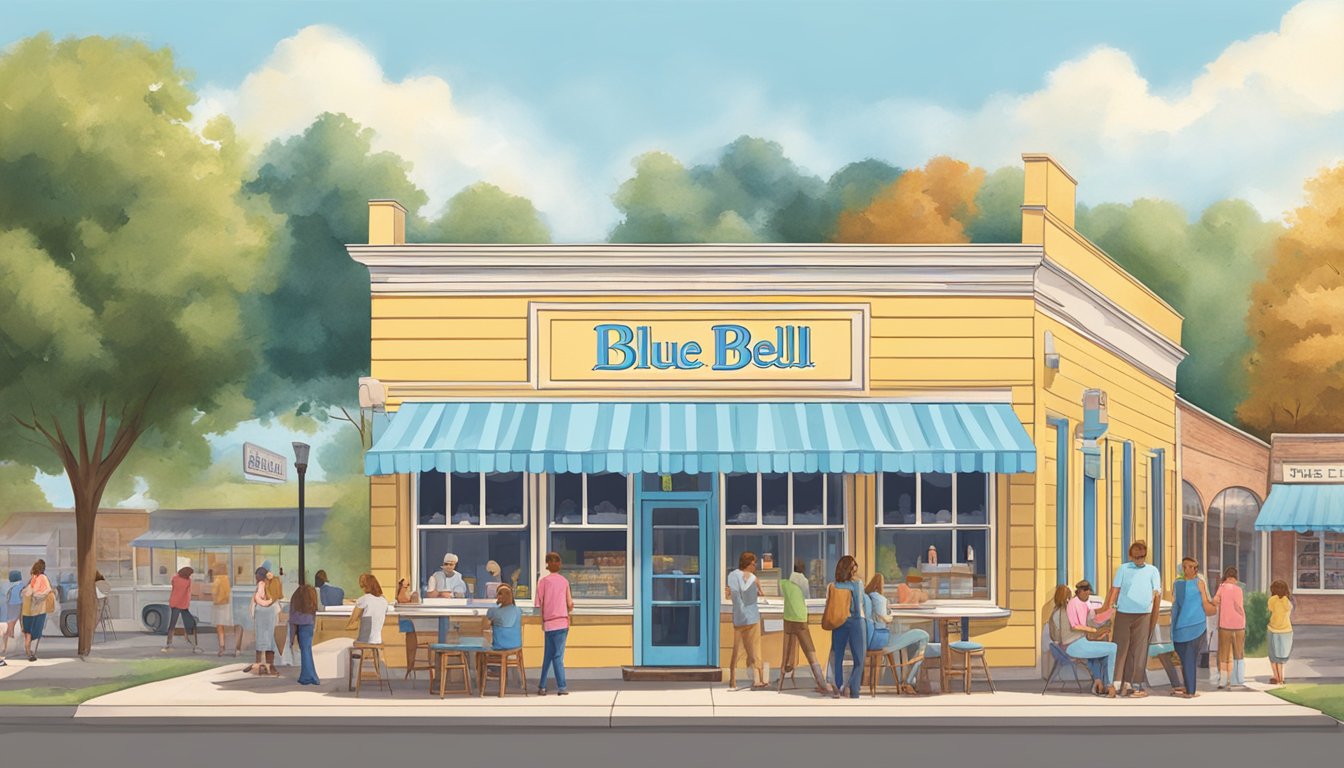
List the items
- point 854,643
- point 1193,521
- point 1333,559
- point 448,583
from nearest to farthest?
point 854,643 → point 448,583 → point 1193,521 → point 1333,559

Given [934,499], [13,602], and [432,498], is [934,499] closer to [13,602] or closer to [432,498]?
→ [432,498]

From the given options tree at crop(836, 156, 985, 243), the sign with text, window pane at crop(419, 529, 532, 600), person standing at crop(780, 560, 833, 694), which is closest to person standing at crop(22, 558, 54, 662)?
window pane at crop(419, 529, 532, 600)

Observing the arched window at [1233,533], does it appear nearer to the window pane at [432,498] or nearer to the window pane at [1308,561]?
the window pane at [1308,561]

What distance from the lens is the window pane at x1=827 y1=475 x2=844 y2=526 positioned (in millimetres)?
25000

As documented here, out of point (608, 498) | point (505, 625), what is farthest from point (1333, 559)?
point (505, 625)

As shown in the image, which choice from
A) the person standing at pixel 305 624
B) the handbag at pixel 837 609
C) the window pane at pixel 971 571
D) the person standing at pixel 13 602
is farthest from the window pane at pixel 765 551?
the person standing at pixel 13 602

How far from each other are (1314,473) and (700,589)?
28.5 m

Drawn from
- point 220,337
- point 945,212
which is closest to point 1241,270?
point 945,212

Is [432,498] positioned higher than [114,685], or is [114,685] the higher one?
[432,498]

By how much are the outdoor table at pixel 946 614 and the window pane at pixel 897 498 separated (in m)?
1.24

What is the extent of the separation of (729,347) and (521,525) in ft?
11.7

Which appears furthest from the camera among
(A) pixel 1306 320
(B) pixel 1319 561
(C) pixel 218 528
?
(A) pixel 1306 320

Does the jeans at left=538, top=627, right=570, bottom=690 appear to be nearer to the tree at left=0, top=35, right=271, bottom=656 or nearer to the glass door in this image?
the glass door

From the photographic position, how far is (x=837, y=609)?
875 inches
